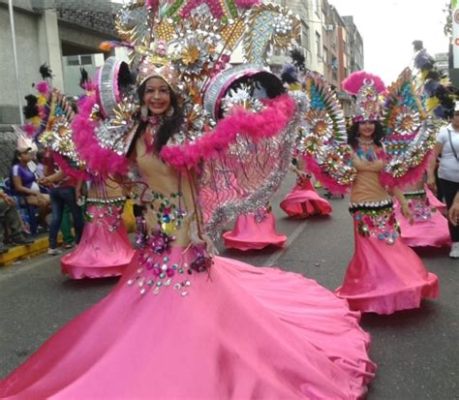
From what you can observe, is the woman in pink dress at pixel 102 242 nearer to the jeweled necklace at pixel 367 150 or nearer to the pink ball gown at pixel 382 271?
the pink ball gown at pixel 382 271

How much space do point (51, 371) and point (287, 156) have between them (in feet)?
5.62

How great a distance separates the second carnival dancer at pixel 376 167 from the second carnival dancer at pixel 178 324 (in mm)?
1197

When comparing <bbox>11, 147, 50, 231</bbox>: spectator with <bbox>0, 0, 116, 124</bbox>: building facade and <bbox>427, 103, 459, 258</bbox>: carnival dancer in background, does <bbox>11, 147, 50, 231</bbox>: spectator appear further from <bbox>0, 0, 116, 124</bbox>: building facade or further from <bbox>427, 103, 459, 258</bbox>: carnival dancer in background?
<bbox>427, 103, 459, 258</bbox>: carnival dancer in background

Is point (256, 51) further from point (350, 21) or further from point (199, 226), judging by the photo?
point (350, 21)

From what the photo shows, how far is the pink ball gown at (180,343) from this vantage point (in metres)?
2.52

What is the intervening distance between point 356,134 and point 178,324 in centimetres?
238

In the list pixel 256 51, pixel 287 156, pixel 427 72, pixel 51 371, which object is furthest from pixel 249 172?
pixel 427 72

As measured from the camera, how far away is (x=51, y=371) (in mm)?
2732

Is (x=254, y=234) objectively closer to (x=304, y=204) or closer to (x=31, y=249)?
(x=304, y=204)

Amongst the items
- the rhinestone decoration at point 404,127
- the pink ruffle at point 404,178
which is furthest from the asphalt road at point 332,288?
the rhinestone decoration at point 404,127

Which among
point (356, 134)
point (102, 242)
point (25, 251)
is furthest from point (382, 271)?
point (25, 251)

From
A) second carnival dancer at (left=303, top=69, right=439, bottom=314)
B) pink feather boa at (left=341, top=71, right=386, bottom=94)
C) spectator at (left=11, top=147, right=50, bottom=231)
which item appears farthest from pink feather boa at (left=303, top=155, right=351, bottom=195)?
spectator at (left=11, top=147, right=50, bottom=231)

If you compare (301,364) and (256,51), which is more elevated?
(256,51)

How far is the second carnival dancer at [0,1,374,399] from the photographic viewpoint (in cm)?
254
